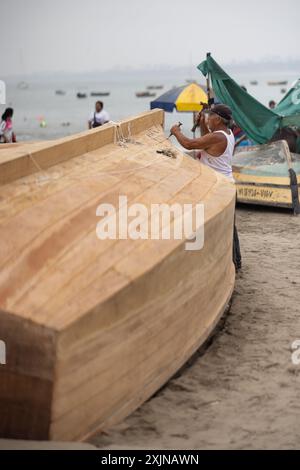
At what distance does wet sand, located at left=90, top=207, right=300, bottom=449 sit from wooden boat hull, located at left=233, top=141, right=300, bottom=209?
10.9ft

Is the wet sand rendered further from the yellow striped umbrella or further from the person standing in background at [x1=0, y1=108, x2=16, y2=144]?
the person standing in background at [x1=0, y1=108, x2=16, y2=144]

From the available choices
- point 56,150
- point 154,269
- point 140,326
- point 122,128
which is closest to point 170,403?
point 140,326

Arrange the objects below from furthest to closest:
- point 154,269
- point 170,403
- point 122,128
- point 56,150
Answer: point 122,128, point 56,150, point 170,403, point 154,269

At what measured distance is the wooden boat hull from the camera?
913 centimetres

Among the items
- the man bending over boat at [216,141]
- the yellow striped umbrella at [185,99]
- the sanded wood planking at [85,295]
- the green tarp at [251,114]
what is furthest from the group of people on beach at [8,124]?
the sanded wood planking at [85,295]

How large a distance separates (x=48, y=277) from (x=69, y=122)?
42.8m

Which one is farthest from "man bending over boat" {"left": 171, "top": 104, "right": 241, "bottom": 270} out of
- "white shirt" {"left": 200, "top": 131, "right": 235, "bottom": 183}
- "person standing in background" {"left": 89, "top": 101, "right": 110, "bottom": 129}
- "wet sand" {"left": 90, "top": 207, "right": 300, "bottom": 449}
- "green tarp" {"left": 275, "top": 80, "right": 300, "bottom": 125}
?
"person standing in background" {"left": 89, "top": 101, "right": 110, "bottom": 129}

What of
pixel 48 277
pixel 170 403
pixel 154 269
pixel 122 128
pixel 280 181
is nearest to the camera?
pixel 48 277

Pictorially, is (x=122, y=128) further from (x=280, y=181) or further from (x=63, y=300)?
(x=280, y=181)

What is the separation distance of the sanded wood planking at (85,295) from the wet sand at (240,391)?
0.13 meters

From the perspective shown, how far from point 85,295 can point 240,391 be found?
135 centimetres

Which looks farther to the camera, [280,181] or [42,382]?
[280,181]

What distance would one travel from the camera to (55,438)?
2840 mm

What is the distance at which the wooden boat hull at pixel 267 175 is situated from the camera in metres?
9.13
